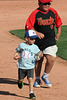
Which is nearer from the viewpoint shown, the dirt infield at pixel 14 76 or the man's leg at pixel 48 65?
the dirt infield at pixel 14 76

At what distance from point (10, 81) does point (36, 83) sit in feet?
2.90

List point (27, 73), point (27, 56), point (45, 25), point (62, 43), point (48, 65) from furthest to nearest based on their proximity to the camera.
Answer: point (62, 43) < point (48, 65) < point (45, 25) < point (27, 73) < point (27, 56)

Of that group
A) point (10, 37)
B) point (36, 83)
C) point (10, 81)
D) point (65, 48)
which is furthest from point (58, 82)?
point (10, 37)

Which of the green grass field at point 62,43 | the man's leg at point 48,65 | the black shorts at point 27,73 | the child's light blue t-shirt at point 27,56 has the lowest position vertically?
the green grass field at point 62,43

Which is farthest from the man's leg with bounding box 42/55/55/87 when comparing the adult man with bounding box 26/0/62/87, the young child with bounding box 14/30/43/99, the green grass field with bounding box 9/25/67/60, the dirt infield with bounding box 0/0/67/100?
the green grass field with bounding box 9/25/67/60

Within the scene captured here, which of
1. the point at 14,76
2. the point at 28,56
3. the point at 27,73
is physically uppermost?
the point at 28,56

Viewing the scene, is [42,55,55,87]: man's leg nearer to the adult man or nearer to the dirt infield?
the adult man

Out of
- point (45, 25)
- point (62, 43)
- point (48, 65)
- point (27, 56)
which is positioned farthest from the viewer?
point (62, 43)

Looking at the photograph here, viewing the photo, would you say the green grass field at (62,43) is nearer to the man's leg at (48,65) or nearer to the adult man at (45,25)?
the man's leg at (48,65)

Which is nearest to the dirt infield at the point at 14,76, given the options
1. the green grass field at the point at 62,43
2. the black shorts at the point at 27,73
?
the green grass field at the point at 62,43

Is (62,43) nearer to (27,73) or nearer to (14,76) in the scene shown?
(14,76)

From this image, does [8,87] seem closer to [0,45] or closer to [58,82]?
[58,82]

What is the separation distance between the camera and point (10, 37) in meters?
15.9

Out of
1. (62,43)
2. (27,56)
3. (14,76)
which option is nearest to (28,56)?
(27,56)
